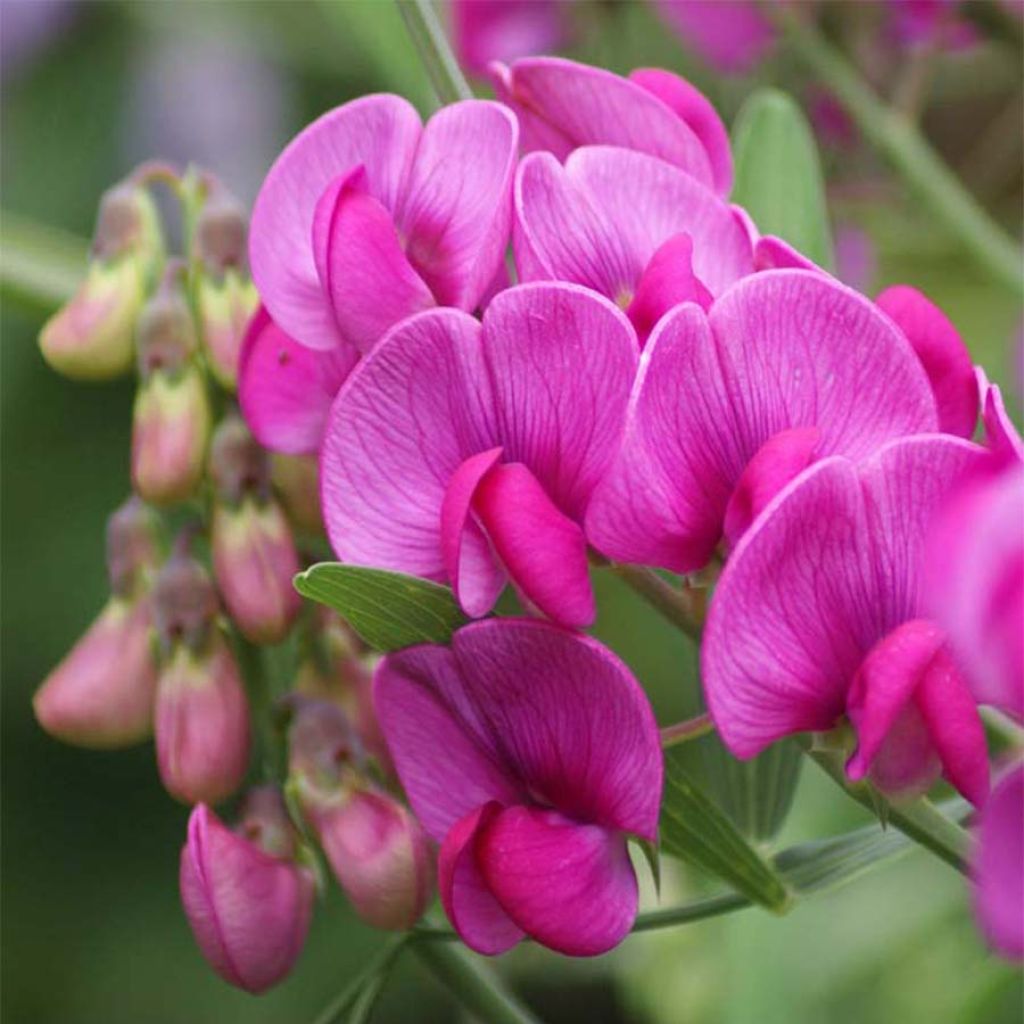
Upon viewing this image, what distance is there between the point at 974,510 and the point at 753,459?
88 mm

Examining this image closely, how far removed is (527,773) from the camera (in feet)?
1.59

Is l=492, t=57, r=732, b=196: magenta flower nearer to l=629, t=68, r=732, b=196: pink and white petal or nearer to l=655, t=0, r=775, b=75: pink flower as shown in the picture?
l=629, t=68, r=732, b=196: pink and white petal

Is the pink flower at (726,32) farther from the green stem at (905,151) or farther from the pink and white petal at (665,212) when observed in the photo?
the pink and white petal at (665,212)

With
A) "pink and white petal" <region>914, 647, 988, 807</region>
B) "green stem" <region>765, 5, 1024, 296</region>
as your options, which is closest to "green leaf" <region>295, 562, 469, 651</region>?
"pink and white petal" <region>914, 647, 988, 807</region>

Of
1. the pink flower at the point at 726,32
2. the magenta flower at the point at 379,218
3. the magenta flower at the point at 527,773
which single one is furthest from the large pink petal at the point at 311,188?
the pink flower at the point at 726,32

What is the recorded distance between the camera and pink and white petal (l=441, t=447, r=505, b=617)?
1.48 ft

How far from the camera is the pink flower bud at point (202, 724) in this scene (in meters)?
0.57

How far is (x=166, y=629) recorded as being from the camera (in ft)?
1.98

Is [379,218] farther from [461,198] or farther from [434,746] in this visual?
[434,746]

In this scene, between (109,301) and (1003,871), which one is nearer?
(1003,871)

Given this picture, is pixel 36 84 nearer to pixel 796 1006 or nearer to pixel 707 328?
pixel 796 1006

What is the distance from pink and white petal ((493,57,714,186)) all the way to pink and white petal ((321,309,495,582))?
96 millimetres

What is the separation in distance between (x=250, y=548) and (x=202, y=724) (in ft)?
0.17

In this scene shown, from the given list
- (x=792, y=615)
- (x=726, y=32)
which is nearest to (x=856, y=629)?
(x=792, y=615)
